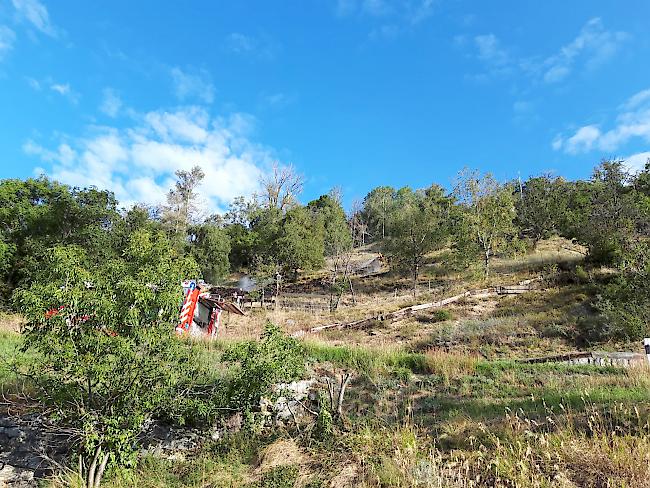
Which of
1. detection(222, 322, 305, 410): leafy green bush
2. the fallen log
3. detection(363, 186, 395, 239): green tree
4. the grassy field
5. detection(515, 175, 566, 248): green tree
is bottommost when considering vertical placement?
the grassy field

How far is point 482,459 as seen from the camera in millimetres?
5180

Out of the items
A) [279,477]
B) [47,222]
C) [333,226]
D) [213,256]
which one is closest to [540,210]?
[333,226]

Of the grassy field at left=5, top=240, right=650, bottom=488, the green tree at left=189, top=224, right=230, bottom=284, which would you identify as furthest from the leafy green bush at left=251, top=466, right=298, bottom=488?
the green tree at left=189, top=224, right=230, bottom=284

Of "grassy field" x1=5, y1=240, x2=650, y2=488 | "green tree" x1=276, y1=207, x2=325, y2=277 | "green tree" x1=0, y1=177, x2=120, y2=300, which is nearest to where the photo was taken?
"grassy field" x1=5, y1=240, x2=650, y2=488

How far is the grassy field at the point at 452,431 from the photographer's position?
4695mm

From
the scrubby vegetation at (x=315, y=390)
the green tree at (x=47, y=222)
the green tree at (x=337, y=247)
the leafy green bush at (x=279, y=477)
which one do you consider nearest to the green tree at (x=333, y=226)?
the green tree at (x=337, y=247)

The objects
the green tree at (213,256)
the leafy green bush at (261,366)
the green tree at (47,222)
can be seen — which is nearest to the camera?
the leafy green bush at (261,366)

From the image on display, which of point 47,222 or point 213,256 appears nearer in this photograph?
point 47,222

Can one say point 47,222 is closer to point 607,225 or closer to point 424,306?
point 424,306

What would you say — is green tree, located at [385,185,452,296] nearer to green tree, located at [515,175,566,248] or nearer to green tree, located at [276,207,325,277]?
green tree, located at [276,207,325,277]

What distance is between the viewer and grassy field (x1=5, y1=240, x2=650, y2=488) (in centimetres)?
470

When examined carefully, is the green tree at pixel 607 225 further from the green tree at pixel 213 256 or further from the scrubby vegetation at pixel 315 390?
the green tree at pixel 213 256

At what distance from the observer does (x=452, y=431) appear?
21.0 feet

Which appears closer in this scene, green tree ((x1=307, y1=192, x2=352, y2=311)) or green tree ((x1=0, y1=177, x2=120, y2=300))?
green tree ((x1=0, y1=177, x2=120, y2=300))
